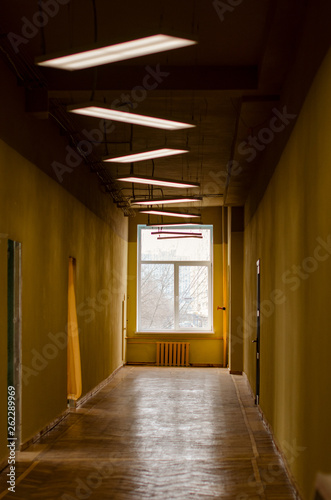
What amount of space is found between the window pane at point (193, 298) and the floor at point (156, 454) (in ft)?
17.7

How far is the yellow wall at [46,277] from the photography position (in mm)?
5672

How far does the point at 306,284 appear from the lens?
4.45m

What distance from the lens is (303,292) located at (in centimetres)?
459

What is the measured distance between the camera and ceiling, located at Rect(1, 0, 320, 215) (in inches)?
194

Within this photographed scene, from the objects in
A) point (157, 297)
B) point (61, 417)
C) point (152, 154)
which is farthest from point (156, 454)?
point (157, 297)

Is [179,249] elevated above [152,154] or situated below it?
below

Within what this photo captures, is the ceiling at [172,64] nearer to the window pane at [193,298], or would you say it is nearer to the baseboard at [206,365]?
the window pane at [193,298]

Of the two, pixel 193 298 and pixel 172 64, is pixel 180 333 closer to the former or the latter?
pixel 193 298

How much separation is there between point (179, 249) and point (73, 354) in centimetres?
755

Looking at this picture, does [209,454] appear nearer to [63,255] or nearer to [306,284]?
[306,284]

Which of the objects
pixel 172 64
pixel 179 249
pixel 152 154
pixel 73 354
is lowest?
pixel 73 354

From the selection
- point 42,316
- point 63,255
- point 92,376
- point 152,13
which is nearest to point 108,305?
point 92,376

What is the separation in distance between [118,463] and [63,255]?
3173mm

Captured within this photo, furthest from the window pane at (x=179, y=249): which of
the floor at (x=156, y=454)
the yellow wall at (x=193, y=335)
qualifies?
the floor at (x=156, y=454)
